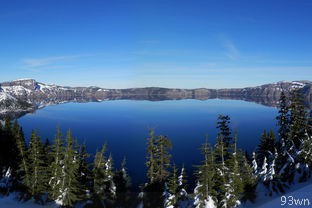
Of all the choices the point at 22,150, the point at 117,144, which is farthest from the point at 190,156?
the point at 22,150

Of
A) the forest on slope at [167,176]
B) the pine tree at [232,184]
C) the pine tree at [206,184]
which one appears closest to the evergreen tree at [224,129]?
the forest on slope at [167,176]

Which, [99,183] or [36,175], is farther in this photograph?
[99,183]

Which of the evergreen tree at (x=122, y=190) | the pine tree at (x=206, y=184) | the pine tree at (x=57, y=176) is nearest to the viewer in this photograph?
the pine tree at (x=206, y=184)

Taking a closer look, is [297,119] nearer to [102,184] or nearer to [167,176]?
[167,176]

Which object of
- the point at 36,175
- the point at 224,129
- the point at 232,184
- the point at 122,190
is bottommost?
the point at 122,190

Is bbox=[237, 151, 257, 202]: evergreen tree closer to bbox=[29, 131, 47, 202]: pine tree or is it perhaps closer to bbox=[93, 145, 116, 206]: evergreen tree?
bbox=[93, 145, 116, 206]: evergreen tree

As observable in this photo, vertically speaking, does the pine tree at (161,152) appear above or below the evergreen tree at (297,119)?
below

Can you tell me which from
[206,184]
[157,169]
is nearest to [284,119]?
[157,169]

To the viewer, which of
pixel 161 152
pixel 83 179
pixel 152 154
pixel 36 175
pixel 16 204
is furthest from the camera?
pixel 83 179

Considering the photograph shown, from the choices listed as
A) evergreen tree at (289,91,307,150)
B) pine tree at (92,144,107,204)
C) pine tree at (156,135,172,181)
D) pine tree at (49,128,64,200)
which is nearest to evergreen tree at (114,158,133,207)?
pine tree at (92,144,107,204)

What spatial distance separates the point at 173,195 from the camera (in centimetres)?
3594

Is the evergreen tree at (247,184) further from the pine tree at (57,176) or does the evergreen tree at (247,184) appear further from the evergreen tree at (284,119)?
the pine tree at (57,176)

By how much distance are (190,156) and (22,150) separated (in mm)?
59565

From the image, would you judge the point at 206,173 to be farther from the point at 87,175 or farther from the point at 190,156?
the point at 190,156
